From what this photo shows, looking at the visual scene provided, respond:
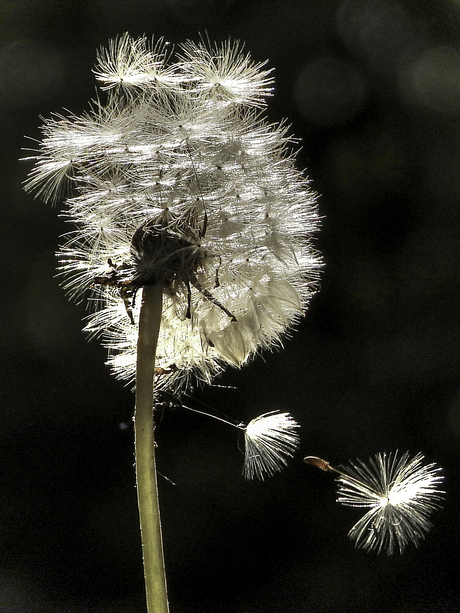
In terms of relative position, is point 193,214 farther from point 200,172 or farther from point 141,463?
point 141,463

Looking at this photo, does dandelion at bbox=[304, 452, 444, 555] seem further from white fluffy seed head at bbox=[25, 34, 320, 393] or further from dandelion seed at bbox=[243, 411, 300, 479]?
white fluffy seed head at bbox=[25, 34, 320, 393]

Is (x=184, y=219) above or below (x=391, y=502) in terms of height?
above

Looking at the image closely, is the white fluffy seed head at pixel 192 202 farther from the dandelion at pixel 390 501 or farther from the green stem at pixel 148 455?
the dandelion at pixel 390 501

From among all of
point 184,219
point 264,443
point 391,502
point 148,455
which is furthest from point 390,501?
point 184,219

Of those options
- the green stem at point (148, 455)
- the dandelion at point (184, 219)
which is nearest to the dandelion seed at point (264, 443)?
the dandelion at point (184, 219)

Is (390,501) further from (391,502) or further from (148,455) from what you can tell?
(148,455)

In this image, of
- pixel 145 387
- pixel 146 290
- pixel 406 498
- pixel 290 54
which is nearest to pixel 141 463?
pixel 145 387

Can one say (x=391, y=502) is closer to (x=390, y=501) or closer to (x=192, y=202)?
(x=390, y=501)
